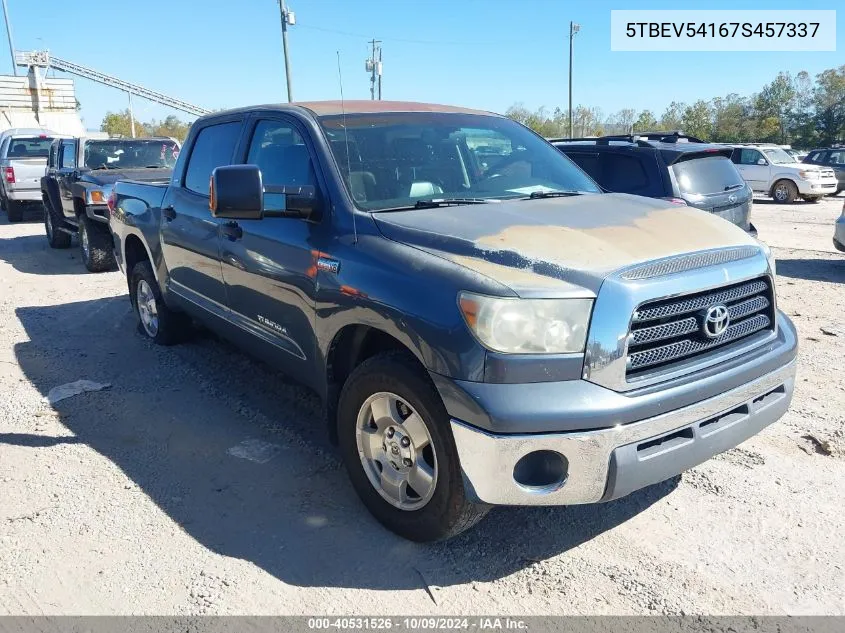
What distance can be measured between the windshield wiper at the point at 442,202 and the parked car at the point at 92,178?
21.3 ft

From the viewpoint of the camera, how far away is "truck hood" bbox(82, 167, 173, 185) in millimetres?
9069

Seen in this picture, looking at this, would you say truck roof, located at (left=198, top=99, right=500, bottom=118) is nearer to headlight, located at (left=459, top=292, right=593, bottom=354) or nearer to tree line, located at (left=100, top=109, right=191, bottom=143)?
headlight, located at (left=459, top=292, right=593, bottom=354)

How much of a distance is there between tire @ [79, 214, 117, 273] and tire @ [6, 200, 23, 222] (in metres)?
7.44

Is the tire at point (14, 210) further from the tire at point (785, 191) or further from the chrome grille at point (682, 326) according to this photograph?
the tire at point (785, 191)

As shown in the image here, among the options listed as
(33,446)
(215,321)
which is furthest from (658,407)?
(33,446)

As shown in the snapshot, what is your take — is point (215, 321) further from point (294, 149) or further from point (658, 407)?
point (658, 407)

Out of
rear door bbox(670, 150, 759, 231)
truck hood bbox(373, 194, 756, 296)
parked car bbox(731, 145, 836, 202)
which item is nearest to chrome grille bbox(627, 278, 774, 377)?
truck hood bbox(373, 194, 756, 296)

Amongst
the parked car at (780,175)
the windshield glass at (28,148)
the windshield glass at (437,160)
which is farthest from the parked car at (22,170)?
the parked car at (780,175)

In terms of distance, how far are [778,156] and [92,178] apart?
18281 mm

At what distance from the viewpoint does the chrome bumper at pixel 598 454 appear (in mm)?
2500

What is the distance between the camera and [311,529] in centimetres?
320

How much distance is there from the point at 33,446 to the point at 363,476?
7.25 feet

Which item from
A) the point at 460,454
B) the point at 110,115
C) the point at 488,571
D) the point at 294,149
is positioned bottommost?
the point at 488,571

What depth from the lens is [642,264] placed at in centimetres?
268
